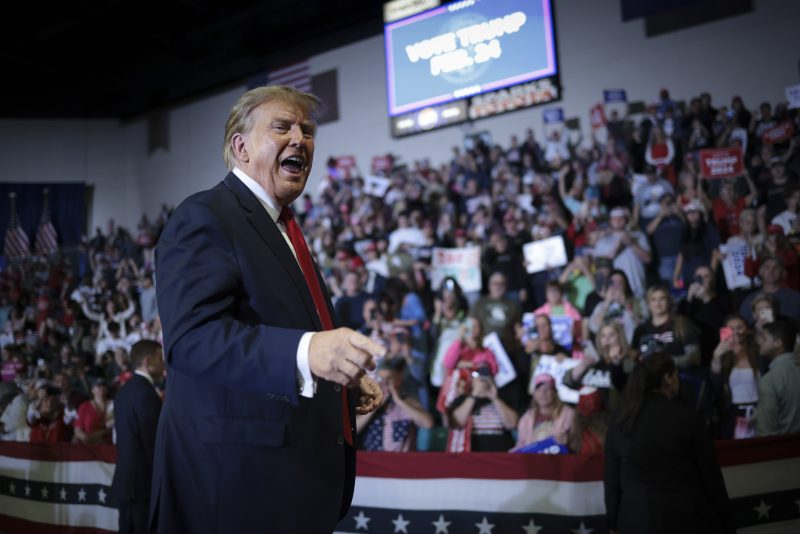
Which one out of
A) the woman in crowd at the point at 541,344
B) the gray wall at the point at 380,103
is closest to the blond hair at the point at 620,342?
the woman in crowd at the point at 541,344

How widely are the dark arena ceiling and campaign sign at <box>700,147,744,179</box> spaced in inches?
307

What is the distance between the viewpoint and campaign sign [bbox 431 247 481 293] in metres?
7.61

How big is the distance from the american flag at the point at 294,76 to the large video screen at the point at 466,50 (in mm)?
4603

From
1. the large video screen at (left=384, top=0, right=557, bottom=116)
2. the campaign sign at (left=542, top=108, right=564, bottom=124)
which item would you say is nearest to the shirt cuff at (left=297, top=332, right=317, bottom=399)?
the large video screen at (left=384, top=0, right=557, bottom=116)

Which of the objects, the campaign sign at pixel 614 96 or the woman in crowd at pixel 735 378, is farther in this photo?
the campaign sign at pixel 614 96

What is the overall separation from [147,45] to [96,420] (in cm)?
1014

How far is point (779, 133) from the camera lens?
287 inches

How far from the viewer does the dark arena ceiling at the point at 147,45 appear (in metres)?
13.4

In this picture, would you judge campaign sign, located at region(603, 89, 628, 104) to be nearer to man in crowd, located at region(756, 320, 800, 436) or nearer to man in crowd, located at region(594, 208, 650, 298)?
man in crowd, located at region(594, 208, 650, 298)

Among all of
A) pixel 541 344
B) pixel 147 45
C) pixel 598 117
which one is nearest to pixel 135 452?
pixel 541 344

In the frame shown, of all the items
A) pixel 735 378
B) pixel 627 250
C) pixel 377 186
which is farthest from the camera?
pixel 377 186

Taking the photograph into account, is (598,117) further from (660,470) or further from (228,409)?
(228,409)

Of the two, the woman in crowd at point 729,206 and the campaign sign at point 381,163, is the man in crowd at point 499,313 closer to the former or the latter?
the woman in crowd at point 729,206

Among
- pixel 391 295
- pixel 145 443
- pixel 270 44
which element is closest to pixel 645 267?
pixel 391 295
